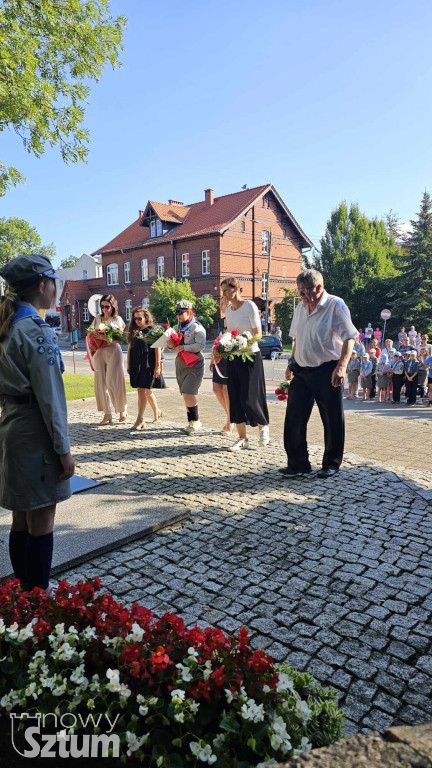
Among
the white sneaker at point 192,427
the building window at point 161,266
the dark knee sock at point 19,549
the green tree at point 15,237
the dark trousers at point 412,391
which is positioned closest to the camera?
the dark knee sock at point 19,549

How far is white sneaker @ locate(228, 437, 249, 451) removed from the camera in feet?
24.1

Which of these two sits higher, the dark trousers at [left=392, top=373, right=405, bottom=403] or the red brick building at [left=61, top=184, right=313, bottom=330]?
the red brick building at [left=61, top=184, right=313, bottom=330]

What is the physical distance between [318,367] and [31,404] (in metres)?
3.76

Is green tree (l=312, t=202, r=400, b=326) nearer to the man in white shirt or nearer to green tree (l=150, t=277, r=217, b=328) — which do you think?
green tree (l=150, t=277, r=217, b=328)

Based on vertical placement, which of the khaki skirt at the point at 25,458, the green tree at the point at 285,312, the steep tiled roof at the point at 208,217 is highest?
the steep tiled roof at the point at 208,217

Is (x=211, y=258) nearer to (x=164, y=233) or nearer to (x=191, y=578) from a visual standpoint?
(x=164, y=233)

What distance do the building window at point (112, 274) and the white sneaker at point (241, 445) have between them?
48.8 m

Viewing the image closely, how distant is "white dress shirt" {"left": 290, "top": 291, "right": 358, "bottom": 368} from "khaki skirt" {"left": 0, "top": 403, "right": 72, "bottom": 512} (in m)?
3.66

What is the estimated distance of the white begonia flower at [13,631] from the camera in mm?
2079

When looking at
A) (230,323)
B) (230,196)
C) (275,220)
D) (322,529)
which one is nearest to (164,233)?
(230,196)

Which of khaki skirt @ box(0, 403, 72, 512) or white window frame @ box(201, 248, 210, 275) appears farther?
white window frame @ box(201, 248, 210, 275)

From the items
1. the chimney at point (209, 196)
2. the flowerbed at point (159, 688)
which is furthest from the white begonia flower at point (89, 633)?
the chimney at point (209, 196)

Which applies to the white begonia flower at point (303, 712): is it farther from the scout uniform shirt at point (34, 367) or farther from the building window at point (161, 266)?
the building window at point (161, 266)

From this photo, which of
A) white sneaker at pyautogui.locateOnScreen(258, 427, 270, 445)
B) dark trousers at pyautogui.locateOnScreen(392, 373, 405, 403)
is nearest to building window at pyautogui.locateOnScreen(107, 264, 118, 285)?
dark trousers at pyautogui.locateOnScreen(392, 373, 405, 403)
